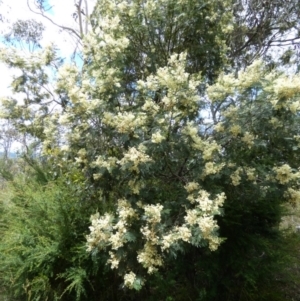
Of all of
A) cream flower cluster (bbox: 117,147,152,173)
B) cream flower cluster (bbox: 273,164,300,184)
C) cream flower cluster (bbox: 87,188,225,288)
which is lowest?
cream flower cluster (bbox: 87,188,225,288)

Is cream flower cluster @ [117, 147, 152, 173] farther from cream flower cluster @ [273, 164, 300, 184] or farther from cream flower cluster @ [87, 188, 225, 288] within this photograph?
cream flower cluster @ [273, 164, 300, 184]

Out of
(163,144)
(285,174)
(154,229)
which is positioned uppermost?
(163,144)

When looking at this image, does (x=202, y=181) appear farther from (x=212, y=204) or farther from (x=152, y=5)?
(x=152, y=5)

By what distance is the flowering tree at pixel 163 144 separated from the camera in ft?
10.1

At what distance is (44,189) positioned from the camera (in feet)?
17.7

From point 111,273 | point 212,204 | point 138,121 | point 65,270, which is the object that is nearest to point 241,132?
point 212,204

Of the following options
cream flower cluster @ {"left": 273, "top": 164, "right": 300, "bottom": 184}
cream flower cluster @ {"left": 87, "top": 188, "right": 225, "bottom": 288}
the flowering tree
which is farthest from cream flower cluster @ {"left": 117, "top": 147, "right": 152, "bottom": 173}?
cream flower cluster @ {"left": 273, "top": 164, "right": 300, "bottom": 184}

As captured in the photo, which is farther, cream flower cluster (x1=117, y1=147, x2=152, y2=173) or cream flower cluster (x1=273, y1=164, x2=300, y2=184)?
cream flower cluster (x1=273, y1=164, x2=300, y2=184)

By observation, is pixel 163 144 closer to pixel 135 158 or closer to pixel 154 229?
pixel 135 158

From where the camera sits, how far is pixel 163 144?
3.16 m

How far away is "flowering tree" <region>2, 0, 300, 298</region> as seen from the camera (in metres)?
3.09

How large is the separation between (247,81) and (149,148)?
3.20ft

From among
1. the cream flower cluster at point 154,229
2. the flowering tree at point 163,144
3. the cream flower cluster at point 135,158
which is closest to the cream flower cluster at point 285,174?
the flowering tree at point 163,144

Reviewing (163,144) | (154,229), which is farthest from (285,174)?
(154,229)
